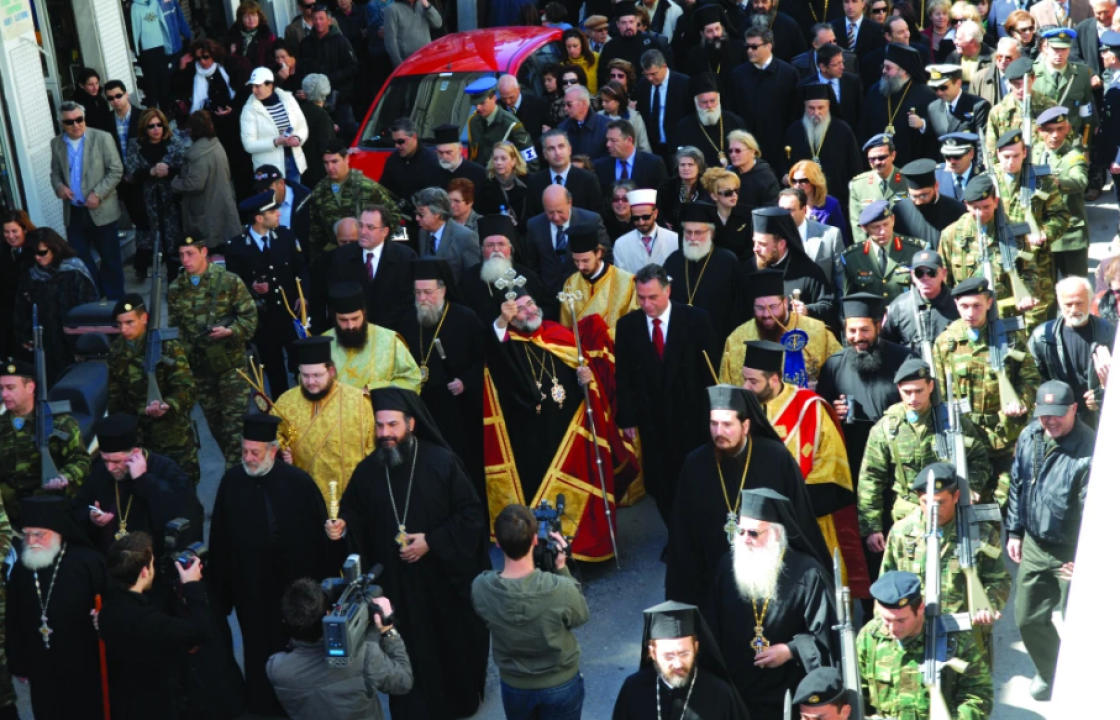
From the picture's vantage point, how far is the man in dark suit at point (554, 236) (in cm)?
980

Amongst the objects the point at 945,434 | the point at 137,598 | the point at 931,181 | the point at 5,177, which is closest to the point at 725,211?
the point at 931,181

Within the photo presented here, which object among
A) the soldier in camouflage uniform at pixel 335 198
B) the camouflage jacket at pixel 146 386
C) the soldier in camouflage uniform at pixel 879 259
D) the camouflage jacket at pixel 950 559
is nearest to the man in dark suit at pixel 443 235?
the soldier in camouflage uniform at pixel 335 198

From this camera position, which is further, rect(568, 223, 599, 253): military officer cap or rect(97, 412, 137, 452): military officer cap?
rect(568, 223, 599, 253): military officer cap

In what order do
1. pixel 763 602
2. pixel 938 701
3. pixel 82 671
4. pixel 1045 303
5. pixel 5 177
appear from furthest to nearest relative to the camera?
pixel 5 177, pixel 1045 303, pixel 82 671, pixel 763 602, pixel 938 701

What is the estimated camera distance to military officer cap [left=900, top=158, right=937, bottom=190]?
32.1ft

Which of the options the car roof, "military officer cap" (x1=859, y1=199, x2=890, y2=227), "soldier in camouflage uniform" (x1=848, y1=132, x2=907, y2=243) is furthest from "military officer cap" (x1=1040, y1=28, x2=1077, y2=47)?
the car roof

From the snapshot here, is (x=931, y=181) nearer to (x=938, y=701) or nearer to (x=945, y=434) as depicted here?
(x=945, y=434)

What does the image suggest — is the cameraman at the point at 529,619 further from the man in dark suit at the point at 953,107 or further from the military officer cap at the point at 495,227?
the man in dark suit at the point at 953,107

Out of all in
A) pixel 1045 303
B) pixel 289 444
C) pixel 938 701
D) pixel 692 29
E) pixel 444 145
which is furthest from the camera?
pixel 692 29

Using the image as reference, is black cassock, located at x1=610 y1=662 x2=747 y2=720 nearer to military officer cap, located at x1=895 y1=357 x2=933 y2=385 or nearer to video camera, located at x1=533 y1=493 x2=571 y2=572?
video camera, located at x1=533 y1=493 x2=571 y2=572

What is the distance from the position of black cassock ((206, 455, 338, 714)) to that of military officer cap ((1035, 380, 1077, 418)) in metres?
3.36

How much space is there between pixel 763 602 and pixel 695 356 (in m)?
2.84

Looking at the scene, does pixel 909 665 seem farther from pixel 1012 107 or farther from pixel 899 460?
pixel 1012 107

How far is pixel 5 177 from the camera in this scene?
12.5 m
